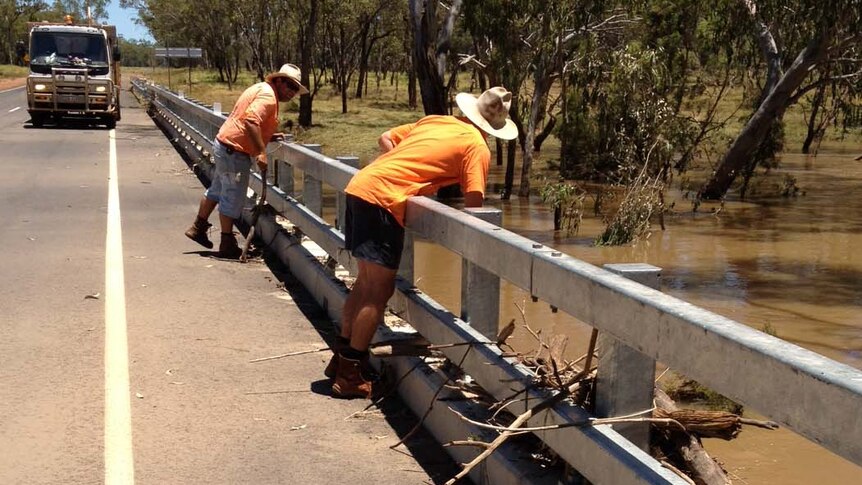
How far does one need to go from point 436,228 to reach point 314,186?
3.64 meters

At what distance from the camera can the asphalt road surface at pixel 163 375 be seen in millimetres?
5160

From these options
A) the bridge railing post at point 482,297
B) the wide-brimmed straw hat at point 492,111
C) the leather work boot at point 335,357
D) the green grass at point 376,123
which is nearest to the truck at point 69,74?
the green grass at point 376,123

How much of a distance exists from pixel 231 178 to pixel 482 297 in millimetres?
5957

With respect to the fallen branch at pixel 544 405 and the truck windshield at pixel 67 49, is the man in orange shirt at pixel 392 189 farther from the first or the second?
the truck windshield at pixel 67 49

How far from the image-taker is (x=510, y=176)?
2402 cm

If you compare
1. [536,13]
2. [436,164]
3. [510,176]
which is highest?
[536,13]

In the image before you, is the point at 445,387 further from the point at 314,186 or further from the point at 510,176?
the point at 510,176

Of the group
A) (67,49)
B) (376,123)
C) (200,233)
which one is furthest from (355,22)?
(200,233)

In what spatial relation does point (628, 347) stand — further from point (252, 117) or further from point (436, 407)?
point (252, 117)

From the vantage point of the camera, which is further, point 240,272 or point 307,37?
point 307,37

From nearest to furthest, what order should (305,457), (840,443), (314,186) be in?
(840,443) → (305,457) → (314,186)

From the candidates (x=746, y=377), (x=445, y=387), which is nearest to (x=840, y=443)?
(x=746, y=377)

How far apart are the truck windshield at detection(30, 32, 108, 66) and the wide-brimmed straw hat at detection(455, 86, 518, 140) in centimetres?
2652

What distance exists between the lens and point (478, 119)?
6.07m
